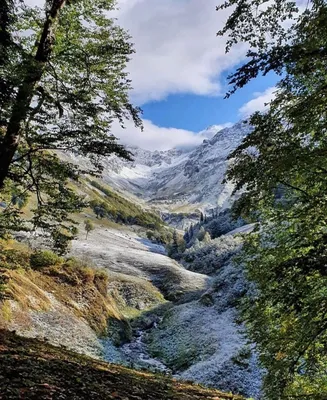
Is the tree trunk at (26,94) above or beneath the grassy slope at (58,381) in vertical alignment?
above

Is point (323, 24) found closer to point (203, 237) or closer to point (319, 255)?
point (319, 255)

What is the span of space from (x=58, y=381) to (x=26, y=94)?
7.36 m

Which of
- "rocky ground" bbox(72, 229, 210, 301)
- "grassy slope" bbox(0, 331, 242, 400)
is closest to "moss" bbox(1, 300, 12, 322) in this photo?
"grassy slope" bbox(0, 331, 242, 400)

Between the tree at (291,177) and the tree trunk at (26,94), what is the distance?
17.7 feet

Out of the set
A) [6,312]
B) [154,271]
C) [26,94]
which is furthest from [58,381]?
[154,271]

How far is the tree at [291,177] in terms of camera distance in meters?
6.65

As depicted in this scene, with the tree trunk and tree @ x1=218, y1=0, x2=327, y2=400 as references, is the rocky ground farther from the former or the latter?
the tree trunk

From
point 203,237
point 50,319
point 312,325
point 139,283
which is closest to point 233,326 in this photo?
point 50,319

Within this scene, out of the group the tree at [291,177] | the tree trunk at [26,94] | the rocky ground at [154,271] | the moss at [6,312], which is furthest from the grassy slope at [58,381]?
the rocky ground at [154,271]

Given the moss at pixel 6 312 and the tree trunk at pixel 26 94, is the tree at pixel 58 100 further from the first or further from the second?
the moss at pixel 6 312

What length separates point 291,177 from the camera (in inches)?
394

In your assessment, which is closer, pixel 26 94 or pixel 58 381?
pixel 58 381

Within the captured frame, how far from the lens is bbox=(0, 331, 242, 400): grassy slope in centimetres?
755

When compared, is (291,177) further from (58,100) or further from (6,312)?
(6,312)
